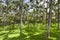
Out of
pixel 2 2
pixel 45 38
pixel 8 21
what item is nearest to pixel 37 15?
pixel 8 21

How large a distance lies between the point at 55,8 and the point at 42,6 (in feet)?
25.5

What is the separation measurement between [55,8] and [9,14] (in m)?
21.3

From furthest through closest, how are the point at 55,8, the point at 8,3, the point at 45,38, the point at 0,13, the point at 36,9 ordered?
the point at 0,13 < the point at 36,9 < the point at 8,3 < the point at 55,8 < the point at 45,38

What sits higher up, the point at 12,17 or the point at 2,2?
the point at 2,2

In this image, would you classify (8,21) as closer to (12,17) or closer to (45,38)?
(12,17)

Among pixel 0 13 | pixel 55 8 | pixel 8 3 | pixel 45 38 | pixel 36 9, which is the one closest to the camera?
pixel 45 38

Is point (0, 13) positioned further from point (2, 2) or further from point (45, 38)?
point (45, 38)

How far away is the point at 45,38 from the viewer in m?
34.3

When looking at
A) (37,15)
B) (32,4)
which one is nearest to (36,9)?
(32,4)

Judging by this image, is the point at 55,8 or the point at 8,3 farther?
the point at 8,3

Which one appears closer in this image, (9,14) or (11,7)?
(11,7)

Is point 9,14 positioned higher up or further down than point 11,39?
higher up

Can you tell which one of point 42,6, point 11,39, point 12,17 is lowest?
point 11,39

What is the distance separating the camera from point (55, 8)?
5822cm
